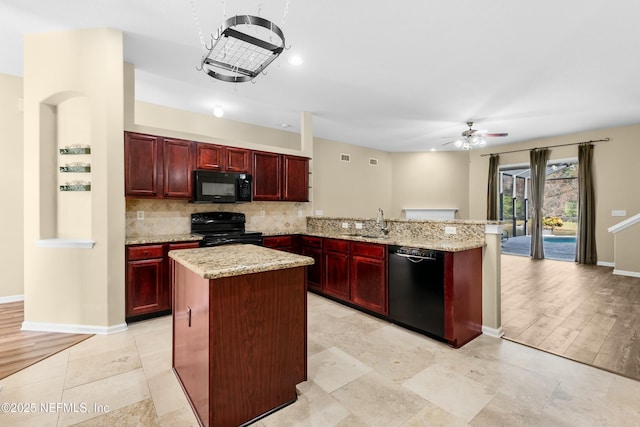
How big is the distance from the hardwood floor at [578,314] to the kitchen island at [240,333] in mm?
2339

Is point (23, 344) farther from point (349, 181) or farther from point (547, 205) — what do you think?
point (547, 205)

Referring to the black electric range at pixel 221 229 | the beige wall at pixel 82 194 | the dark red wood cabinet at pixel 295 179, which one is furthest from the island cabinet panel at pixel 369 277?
the beige wall at pixel 82 194

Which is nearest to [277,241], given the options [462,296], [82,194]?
[82,194]

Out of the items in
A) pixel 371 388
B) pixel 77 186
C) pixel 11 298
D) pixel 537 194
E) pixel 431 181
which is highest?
pixel 431 181

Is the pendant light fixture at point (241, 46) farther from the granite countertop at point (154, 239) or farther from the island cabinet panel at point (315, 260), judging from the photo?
the island cabinet panel at point (315, 260)

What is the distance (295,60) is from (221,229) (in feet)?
8.30

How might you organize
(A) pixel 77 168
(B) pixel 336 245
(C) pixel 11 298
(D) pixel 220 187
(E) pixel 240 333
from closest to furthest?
(E) pixel 240 333 < (A) pixel 77 168 < (C) pixel 11 298 < (B) pixel 336 245 < (D) pixel 220 187

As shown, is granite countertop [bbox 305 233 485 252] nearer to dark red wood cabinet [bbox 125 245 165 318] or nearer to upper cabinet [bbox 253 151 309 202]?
upper cabinet [bbox 253 151 309 202]

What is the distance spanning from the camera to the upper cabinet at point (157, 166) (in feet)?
10.6

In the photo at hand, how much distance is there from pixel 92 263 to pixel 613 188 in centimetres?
893

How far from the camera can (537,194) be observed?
262 inches

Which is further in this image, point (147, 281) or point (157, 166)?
point (157, 166)

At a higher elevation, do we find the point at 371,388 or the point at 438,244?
the point at 438,244

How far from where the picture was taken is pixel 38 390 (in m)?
1.89
